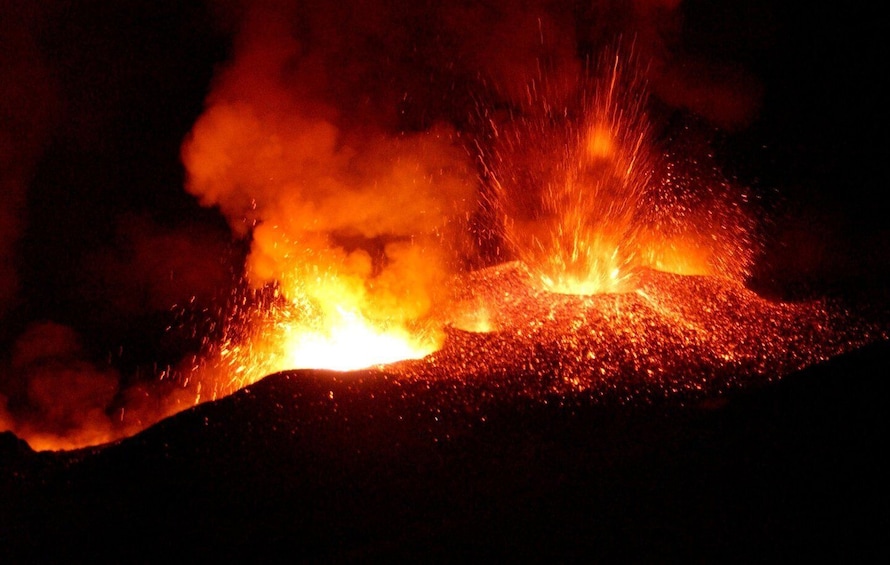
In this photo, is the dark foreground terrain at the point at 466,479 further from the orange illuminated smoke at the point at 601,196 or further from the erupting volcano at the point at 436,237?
the orange illuminated smoke at the point at 601,196

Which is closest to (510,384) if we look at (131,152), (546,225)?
(546,225)

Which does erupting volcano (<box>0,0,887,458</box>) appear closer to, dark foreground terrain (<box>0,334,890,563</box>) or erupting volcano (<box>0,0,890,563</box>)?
erupting volcano (<box>0,0,890,563</box>)

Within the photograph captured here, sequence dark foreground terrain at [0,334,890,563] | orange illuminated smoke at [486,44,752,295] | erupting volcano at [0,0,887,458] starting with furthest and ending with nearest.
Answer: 1. orange illuminated smoke at [486,44,752,295]
2. erupting volcano at [0,0,887,458]
3. dark foreground terrain at [0,334,890,563]

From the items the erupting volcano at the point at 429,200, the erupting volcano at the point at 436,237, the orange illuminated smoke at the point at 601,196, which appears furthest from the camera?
the orange illuminated smoke at the point at 601,196

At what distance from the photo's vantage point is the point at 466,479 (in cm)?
285

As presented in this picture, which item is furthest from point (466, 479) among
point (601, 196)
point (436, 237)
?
point (601, 196)

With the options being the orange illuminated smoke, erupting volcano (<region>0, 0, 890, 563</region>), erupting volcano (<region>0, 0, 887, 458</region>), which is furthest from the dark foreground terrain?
the orange illuminated smoke

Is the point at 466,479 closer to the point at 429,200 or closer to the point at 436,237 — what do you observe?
the point at 436,237

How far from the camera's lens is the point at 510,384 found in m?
3.45

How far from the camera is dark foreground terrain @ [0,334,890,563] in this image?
255 cm

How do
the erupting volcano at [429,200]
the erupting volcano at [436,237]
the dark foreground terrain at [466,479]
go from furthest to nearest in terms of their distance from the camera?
the erupting volcano at [429,200] < the erupting volcano at [436,237] < the dark foreground terrain at [466,479]

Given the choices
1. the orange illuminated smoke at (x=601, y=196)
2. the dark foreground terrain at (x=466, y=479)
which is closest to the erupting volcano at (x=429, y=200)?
the orange illuminated smoke at (x=601, y=196)

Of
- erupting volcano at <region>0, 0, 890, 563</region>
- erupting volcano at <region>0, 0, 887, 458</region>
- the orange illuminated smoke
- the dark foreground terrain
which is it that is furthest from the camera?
the orange illuminated smoke

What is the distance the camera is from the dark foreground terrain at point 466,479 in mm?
2553
